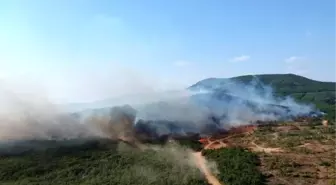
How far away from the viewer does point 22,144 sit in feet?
236

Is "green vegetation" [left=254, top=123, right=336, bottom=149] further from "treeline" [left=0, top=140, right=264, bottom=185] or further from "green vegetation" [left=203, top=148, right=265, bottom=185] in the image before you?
"treeline" [left=0, top=140, right=264, bottom=185]

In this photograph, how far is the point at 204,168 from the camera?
57906 millimetres

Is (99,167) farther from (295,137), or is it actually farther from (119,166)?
(295,137)

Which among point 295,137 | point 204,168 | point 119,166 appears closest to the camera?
point 204,168

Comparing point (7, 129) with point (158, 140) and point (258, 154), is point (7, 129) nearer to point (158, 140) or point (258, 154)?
point (158, 140)

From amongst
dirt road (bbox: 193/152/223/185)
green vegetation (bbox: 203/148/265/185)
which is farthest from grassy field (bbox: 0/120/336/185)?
dirt road (bbox: 193/152/223/185)

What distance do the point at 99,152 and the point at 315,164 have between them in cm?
3444

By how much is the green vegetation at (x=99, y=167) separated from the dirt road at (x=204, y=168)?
129 cm

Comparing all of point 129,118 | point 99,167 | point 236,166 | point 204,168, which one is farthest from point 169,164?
point 129,118

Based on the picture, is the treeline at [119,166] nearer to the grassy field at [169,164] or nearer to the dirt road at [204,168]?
the grassy field at [169,164]

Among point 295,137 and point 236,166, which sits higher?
point 295,137

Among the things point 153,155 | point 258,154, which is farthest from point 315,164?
point 153,155

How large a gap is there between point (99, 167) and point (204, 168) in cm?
1559

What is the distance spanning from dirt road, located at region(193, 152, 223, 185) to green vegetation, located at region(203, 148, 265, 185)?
0.88m
